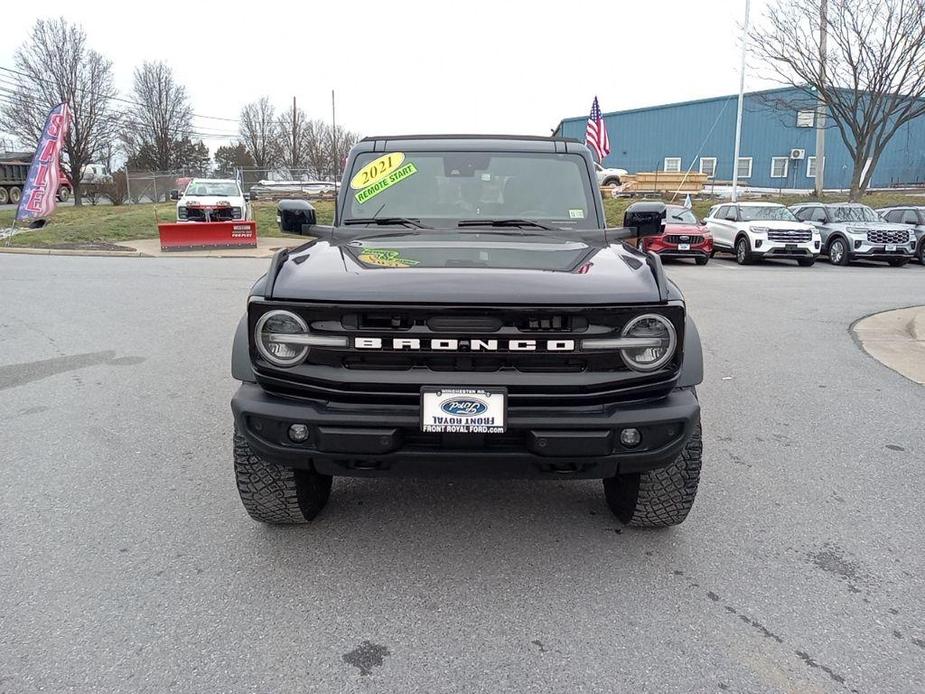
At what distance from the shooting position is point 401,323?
271cm

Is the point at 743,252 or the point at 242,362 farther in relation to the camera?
the point at 743,252

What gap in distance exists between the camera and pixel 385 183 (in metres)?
4.26

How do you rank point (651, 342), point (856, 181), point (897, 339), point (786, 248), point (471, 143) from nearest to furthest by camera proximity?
point (651, 342) < point (471, 143) < point (897, 339) < point (786, 248) < point (856, 181)

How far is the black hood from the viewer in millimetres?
2695

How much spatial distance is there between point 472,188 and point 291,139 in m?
68.7

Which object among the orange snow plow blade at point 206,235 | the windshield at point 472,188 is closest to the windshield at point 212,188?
the orange snow plow blade at point 206,235

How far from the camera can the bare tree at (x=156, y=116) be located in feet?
184

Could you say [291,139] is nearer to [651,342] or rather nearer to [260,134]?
[260,134]

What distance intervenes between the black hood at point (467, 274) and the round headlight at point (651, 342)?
→ 100mm

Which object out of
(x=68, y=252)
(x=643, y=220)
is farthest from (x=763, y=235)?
(x=68, y=252)

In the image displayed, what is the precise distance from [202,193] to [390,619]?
20.6 metres

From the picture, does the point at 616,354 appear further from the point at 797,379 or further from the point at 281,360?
the point at 797,379

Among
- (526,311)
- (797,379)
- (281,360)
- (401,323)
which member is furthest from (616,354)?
(797,379)

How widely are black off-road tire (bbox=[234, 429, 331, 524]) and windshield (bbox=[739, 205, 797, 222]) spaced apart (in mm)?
17579
